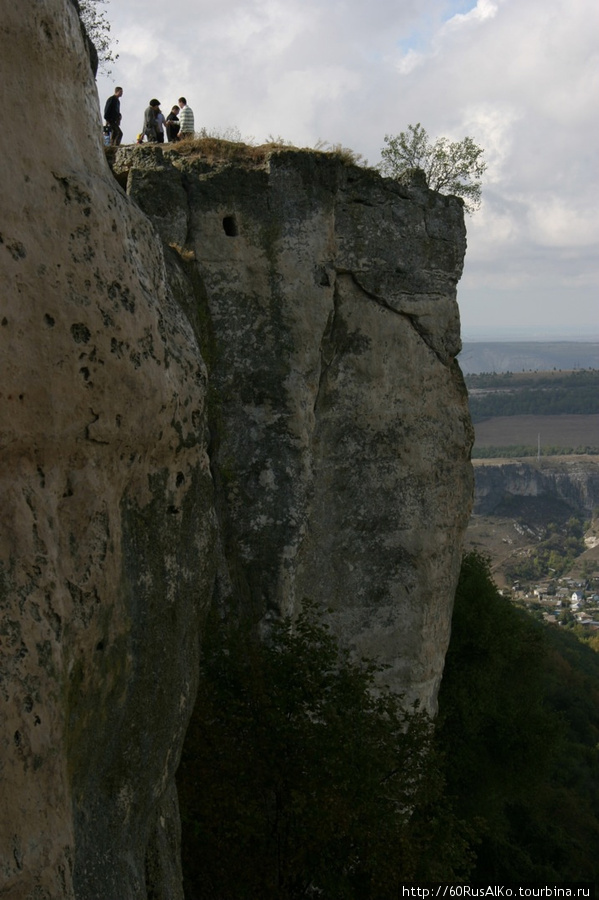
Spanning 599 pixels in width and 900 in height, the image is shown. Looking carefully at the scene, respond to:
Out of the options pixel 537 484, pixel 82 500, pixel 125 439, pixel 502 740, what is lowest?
pixel 537 484

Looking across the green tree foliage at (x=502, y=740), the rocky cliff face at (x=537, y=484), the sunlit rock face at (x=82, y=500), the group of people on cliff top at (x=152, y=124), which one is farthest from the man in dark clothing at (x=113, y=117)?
the rocky cliff face at (x=537, y=484)

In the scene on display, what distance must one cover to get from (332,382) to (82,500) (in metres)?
8.16

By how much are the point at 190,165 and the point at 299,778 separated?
25.8 ft

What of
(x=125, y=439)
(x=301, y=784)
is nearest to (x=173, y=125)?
(x=125, y=439)

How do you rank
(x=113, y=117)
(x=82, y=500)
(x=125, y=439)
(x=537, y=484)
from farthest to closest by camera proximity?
(x=537, y=484)
(x=113, y=117)
(x=125, y=439)
(x=82, y=500)

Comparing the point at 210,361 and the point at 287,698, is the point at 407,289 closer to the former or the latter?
the point at 210,361

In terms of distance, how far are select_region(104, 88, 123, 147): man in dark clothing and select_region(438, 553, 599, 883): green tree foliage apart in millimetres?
11685

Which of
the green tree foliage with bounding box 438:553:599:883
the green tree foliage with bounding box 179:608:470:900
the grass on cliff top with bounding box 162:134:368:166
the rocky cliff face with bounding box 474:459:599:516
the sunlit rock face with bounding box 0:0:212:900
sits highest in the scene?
the grass on cliff top with bounding box 162:134:368:166

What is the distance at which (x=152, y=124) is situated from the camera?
1465 centimetres

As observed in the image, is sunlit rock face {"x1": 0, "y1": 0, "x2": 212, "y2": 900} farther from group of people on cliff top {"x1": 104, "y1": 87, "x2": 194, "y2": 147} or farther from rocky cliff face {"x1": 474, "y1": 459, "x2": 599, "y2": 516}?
rocky cliff face {"x1": 474, "y1": 459, "x2": 599, "y2": 516}

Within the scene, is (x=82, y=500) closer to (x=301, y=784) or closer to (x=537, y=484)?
(x=301, y=784)

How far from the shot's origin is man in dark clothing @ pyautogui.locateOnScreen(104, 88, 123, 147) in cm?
1431

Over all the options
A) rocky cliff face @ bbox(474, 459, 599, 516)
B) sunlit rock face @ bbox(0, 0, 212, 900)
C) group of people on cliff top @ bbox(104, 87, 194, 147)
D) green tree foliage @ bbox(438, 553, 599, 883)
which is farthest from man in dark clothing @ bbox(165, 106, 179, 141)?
rocky cliff face @ bbox(474, 459, 599, 516)

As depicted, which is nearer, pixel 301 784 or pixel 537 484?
pixel 301 784
